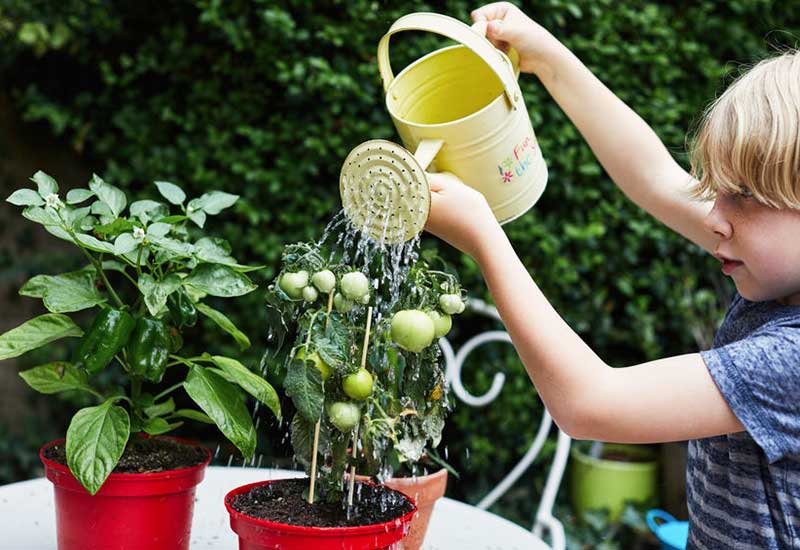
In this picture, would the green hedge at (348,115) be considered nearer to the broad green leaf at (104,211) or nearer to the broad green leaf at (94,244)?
the broad green leaf at (104,211)

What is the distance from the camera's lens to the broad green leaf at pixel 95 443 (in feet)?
3.24

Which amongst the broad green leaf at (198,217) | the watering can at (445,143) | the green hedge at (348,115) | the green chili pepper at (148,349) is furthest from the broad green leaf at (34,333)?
the green hedge at (348,115)

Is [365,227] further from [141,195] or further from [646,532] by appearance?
[646,532]

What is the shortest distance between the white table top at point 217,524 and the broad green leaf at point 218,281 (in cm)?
34

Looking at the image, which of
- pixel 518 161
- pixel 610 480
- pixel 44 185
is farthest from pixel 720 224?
pixel 610 480

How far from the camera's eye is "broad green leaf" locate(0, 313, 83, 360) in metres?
1.06

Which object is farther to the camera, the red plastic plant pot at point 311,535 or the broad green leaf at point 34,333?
the broad green leaf at point 34,333

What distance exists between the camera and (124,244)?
101 cm

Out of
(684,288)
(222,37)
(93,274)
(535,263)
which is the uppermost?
(222,37)

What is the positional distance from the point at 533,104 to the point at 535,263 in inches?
17.4

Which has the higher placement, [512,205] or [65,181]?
[512,205]

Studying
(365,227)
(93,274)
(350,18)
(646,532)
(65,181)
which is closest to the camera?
(365,227)

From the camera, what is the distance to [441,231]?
3.33 ft

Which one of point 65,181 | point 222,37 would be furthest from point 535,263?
point 65,181
